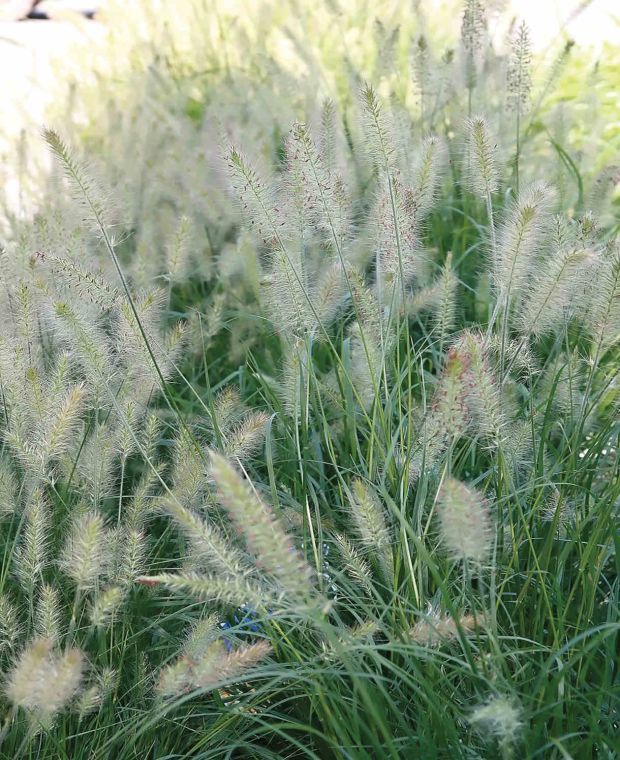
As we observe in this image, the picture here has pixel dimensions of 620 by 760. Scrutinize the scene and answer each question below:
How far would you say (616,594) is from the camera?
196cm

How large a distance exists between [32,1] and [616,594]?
344 inches

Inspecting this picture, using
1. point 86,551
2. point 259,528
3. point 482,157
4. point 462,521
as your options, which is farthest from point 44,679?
point 482,157

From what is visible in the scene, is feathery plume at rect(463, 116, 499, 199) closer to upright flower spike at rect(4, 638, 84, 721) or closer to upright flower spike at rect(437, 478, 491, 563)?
upright flower spike at rect(437, 478, 491, 563)

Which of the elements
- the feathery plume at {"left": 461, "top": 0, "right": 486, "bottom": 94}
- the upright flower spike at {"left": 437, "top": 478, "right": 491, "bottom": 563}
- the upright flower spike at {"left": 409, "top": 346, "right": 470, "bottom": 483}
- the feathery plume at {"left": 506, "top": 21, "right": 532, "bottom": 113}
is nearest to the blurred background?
the feathery plume at {"left": 461, "top": 0, "right": 486, "bottom": 94}

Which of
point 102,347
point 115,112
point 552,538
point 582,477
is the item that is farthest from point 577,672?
point 115,112

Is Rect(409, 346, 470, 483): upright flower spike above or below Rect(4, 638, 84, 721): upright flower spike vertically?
above

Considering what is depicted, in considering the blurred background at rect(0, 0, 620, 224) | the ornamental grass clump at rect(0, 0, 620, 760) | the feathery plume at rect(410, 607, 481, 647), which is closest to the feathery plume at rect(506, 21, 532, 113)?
the ornamental grass clump at rect(0, 0, 620, 760)

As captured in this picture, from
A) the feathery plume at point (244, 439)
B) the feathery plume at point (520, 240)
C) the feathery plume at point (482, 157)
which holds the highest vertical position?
the feathery plume at point (482, 157)

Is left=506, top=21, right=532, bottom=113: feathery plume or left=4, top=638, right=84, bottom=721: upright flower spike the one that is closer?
left=4, top=638, right=84, bottom=721: upright flower spike

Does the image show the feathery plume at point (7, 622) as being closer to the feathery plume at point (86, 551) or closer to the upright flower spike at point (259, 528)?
the feathery plume at point (86, 551)

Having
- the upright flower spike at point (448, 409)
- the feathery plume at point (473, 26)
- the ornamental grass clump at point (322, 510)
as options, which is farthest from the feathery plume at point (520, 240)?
the feathery plume at point (473, 26)

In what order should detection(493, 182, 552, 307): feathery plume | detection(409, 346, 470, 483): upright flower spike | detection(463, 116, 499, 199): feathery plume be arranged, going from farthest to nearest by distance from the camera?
detection(463, 116, 499, 199): feathery plume
detection(493, 182, 552, 307): feathery plume
detection(409, 346, 470, 483): upright flower spike

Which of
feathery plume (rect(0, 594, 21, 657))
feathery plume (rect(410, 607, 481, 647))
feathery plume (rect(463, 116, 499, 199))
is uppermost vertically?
feathery plume (rect(463, 116, 499, 199))

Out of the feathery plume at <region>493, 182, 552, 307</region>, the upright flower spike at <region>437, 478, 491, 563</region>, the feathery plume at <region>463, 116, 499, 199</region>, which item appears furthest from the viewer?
the feathery plume at <region>463, 116, 499, 199</region>
